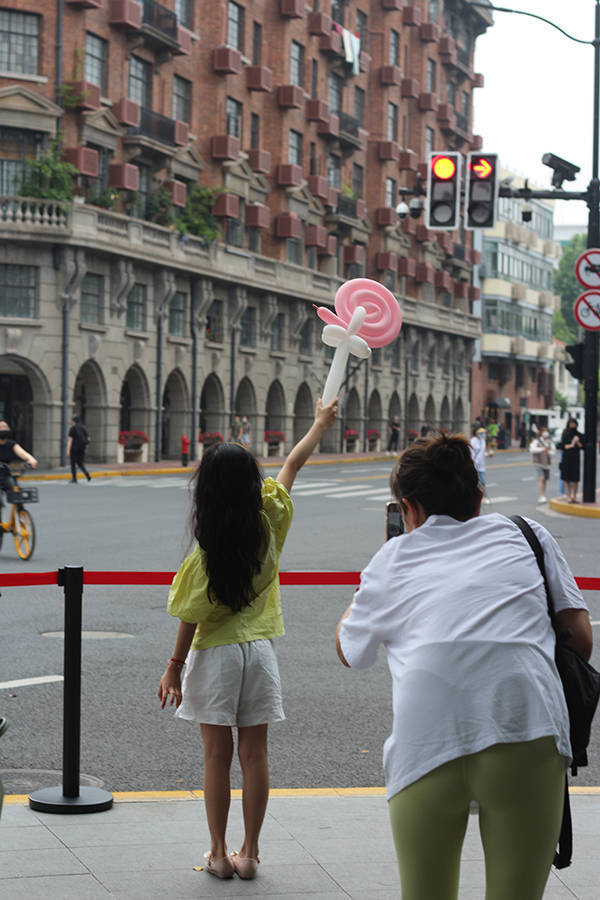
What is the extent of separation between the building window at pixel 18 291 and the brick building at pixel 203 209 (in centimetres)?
5

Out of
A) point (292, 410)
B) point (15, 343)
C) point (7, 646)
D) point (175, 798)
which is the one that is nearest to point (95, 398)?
point (15, 343)

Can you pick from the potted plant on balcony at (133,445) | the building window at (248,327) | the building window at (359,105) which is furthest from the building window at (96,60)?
the building window at (359,105)

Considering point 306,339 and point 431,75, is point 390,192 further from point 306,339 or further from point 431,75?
point 306,339

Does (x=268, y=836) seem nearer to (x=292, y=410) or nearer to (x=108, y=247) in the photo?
(x=108, y=247)

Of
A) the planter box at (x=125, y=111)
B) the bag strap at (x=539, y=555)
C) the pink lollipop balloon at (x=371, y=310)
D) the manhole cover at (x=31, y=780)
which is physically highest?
the planter box at (x=125, y=111)

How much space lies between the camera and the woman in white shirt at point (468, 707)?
2971mm

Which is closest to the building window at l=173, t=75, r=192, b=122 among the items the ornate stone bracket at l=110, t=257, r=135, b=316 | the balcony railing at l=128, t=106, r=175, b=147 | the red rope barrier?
the balcony railing at l=128, t=106, r=175, b=147

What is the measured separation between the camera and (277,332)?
55.0 metres

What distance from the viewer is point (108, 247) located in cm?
4066

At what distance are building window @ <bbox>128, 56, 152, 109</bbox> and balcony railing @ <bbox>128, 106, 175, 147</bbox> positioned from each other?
0.38m

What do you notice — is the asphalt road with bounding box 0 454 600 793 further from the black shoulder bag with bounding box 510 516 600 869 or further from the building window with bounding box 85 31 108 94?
the building window with bounding box 85 31 108 94

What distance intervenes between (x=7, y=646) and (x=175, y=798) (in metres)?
4.27

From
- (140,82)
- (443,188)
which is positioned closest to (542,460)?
(443,188)

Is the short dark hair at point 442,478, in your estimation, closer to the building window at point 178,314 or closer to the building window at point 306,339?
the building window at point 178,314
